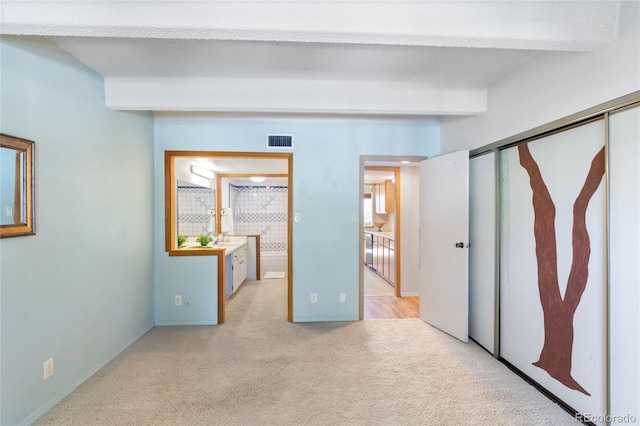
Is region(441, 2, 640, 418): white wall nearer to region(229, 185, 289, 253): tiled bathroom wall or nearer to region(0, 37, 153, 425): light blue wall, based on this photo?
region(0, 37, 153, 425): light blue wall

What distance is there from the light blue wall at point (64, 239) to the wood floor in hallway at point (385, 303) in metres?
2.72

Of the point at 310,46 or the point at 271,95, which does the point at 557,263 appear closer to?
the point at 310,46

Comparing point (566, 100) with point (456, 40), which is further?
point (566, 100)

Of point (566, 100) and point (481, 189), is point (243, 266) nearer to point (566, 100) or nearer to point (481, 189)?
point (481, 189)

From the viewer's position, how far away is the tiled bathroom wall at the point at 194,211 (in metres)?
4.62

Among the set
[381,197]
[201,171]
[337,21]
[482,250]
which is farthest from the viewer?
[381,197]

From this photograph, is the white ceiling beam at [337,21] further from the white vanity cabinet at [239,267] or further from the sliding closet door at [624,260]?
the white vanity cabinet at [239,267]

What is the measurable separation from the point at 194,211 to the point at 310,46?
152 inches

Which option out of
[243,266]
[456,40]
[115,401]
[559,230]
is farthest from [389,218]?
[115,401]

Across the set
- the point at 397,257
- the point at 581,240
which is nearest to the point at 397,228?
the point at 397,257

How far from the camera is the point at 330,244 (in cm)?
330

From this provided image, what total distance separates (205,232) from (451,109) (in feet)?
14.3

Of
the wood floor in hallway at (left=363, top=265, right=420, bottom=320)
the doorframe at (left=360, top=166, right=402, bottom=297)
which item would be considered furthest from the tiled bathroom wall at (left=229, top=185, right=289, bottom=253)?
the doorframe at (left=360, top=166, right=402, bottom=297)

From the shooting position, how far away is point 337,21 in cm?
140
